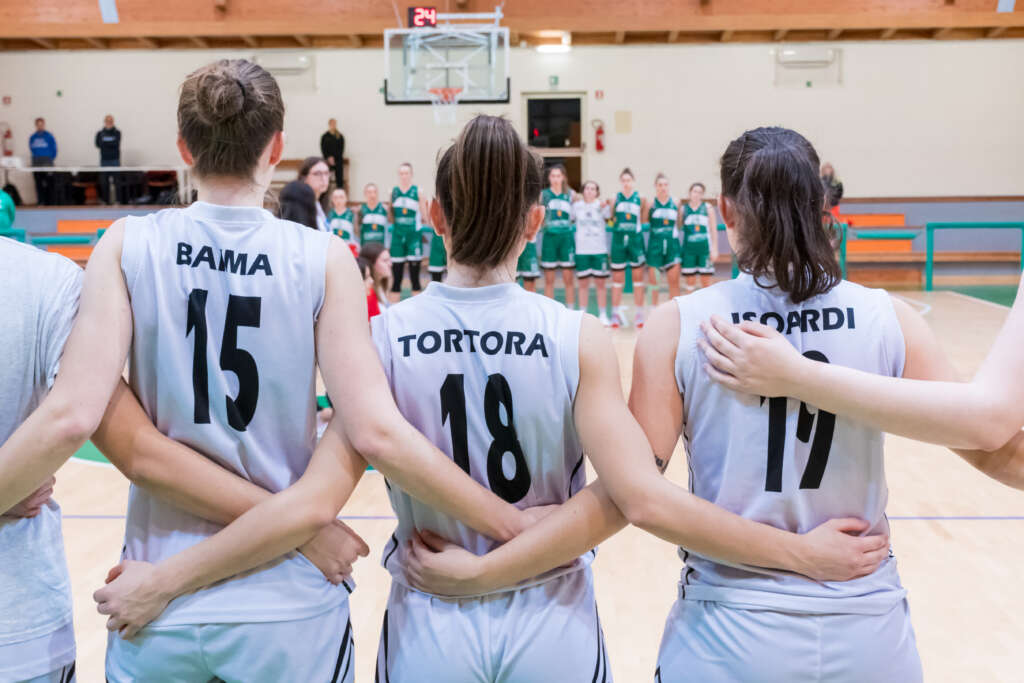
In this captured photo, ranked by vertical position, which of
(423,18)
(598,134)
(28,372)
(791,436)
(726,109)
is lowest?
(791,436)

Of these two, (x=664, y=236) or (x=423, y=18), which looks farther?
(x=664, y=236)

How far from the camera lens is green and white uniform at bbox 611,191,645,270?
35.9ft

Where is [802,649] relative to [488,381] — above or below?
below

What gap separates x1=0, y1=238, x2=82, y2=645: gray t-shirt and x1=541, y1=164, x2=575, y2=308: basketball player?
31.8ft

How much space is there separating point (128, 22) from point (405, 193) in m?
4.59

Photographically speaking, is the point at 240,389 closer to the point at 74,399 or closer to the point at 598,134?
the point at 74,399

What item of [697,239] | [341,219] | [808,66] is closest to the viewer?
[697,239]

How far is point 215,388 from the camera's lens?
4.52 ft

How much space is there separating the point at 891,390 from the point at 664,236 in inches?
393

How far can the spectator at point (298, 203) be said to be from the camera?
492 cm

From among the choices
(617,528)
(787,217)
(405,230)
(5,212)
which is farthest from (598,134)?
(617,528)

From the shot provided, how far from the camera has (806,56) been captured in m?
15.5

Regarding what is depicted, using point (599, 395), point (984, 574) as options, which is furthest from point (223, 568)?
point (984, 574)

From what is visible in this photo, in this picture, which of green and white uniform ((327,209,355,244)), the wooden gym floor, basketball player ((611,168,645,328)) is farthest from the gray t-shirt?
basketball player ((611,168,645,328))
